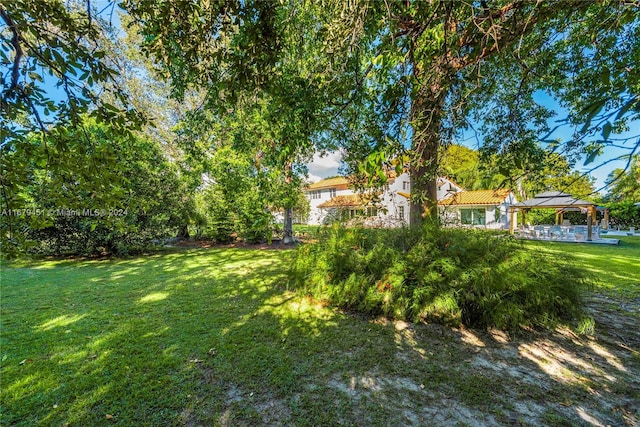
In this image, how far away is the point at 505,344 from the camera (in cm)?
332

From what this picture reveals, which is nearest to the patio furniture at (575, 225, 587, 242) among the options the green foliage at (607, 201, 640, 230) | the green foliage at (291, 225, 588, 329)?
the green foliage at (607, 201, 640, 230)

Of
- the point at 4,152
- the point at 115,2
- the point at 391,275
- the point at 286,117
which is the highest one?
the point at 115,2

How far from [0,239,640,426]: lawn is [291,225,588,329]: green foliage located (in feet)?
0.85

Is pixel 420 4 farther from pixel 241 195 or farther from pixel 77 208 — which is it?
pixel 241 195

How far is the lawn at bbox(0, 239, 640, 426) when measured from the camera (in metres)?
2.18

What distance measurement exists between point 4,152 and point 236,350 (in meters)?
2.71

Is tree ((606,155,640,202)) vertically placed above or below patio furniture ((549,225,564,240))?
above

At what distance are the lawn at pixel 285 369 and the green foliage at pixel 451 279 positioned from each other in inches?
10.2

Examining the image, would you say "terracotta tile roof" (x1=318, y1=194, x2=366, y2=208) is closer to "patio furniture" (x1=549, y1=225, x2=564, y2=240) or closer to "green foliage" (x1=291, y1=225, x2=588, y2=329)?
"green foliage" (x1=291, y1=225, x2=588, y2=329)

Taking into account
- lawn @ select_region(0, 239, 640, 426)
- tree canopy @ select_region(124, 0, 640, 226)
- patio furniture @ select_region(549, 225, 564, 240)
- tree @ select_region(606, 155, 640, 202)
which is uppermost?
tree canopy @ select_region(124, 0, 640, 226)

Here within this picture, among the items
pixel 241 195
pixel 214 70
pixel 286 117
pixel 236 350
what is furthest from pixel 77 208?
pixel 241 195

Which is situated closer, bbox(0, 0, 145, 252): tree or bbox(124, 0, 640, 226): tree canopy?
bbox(0, 0, 145, 252): tree

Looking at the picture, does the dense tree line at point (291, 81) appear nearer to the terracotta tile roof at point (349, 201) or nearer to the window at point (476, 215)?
the terracotta tile roof at point (349, 201)

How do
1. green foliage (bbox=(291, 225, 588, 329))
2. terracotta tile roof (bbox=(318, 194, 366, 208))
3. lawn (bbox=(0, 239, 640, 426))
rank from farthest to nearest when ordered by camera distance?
terracotta tile roof (bbox=(318, 194, 366, 208)) < green foliage (bbox=(291, 225, 588, 329)) < lawn (bbox=(0, 239, 640, 426))
